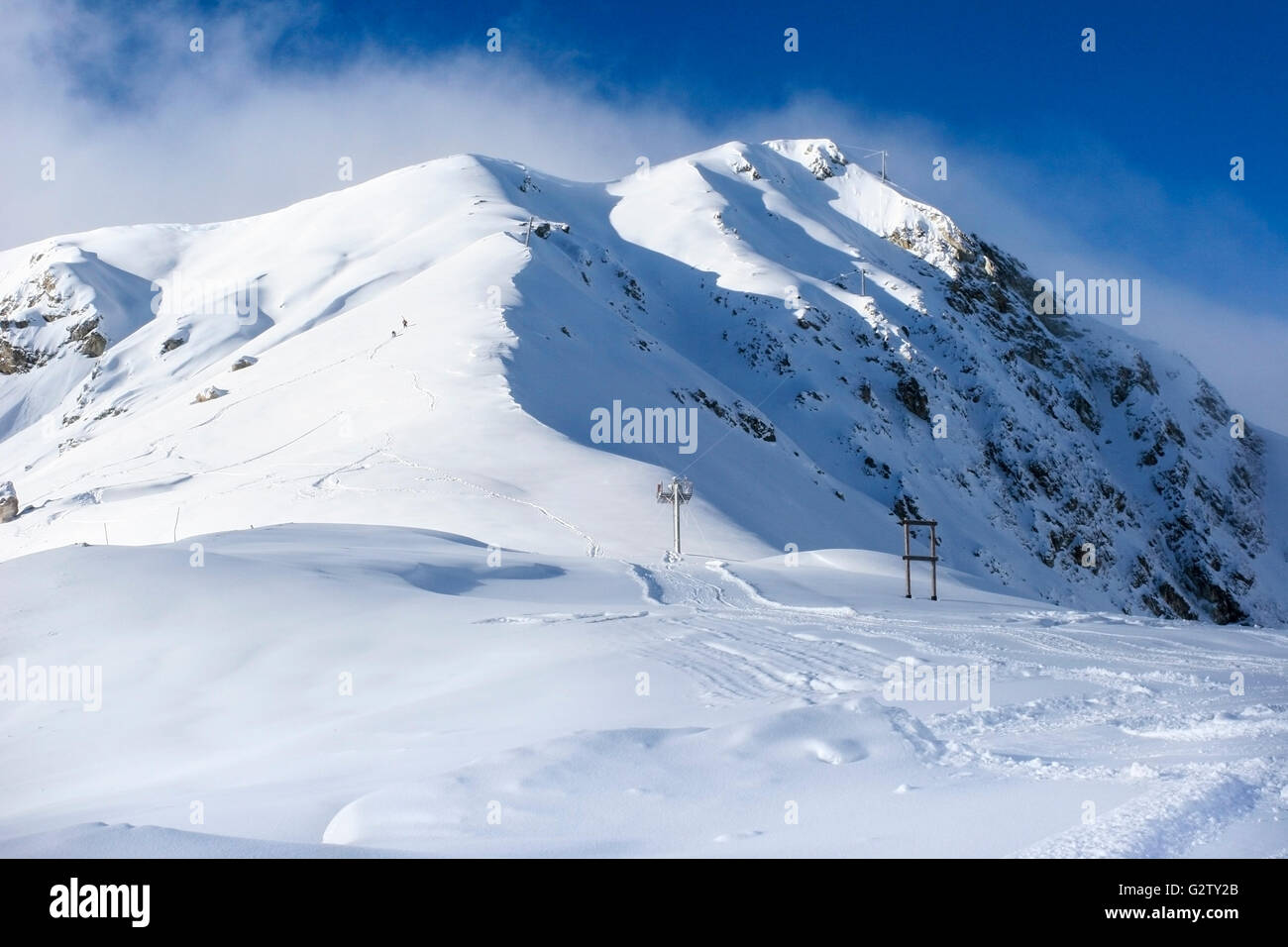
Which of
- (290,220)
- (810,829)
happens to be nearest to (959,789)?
(810,829)

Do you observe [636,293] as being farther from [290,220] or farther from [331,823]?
[331,823]

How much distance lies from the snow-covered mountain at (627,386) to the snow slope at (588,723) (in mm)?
10862

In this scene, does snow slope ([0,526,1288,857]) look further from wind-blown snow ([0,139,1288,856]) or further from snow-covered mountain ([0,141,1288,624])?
snow-covered mountain ([0,141,1288,624])

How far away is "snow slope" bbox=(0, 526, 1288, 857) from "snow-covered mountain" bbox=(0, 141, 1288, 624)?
10.9 meters

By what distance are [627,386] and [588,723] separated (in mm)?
38691

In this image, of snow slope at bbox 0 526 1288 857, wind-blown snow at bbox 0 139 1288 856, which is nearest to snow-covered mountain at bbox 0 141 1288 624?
wind-blown snow at bbox 0 139 1288 856

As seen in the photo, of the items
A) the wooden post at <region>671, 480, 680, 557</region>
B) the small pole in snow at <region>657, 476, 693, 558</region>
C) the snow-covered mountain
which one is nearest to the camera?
the wooden post at <region>671, 480, 680, 557</region>

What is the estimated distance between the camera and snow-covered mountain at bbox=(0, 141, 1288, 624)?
1222 inches

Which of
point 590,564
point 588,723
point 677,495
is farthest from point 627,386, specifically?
point 588,723

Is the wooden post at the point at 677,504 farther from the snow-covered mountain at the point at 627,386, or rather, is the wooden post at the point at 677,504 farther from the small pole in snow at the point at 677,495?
the snow-covered mountain at the point at 627,386

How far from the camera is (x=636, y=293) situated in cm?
7850

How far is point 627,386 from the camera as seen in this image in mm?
45781

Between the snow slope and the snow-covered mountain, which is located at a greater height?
the snow-covered mountain

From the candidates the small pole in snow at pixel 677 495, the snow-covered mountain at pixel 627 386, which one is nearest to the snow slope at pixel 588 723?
the small pole in snow at pixel 677 495
